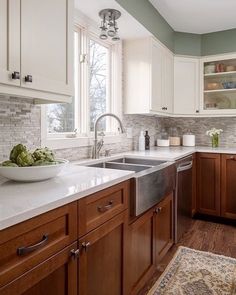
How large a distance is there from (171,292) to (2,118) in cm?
160

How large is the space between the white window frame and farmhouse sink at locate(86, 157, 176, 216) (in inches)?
11.5

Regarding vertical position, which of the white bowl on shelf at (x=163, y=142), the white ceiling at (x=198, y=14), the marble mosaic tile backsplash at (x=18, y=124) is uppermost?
the white ceiling at (x=198, y=14)

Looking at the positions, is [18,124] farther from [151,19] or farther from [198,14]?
[198,14]

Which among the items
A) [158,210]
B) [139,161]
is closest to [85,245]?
[158,210]

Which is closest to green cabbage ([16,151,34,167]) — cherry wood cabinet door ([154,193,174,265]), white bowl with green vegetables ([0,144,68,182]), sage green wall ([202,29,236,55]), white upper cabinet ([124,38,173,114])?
white bowl with green vegetables ([0,144,68,182])

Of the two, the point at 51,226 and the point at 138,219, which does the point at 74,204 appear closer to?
the point at 51,226

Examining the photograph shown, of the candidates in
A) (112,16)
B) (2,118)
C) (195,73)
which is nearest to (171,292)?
(2,118)

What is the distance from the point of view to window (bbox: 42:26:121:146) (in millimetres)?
2129

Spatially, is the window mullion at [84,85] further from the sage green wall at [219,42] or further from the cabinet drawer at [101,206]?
the sage green wall at [219,42]

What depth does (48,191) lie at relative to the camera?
3.61 feet

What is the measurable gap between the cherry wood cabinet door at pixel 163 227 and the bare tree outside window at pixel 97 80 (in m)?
1.00

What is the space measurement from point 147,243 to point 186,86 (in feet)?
7.77

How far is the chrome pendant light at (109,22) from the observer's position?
2137 millimetres

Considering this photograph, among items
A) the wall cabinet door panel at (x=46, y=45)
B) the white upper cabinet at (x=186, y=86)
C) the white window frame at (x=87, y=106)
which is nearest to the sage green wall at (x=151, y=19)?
the white upper cabinet at (x=186, y=86)
